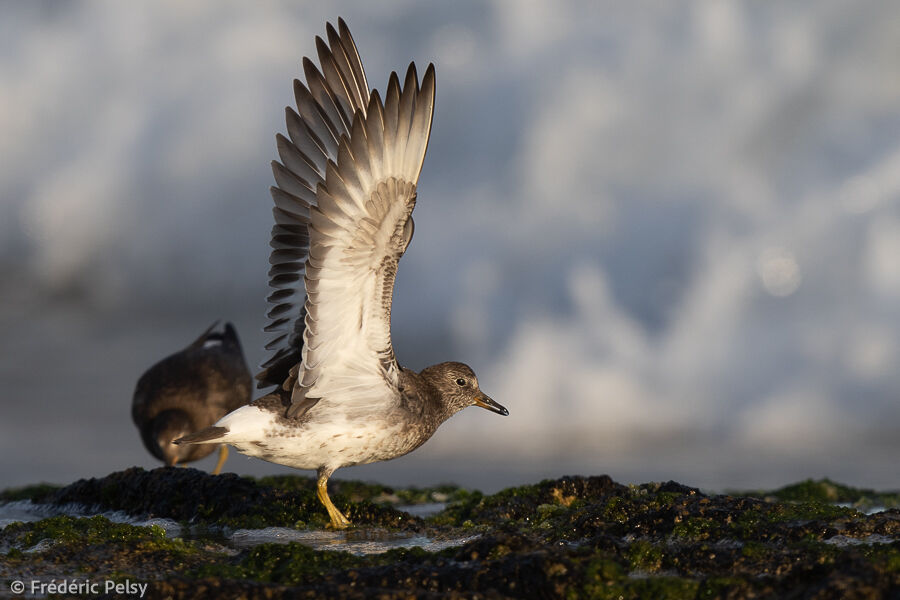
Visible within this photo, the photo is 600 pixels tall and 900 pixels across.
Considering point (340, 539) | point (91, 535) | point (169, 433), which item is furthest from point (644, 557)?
point (169, 433)

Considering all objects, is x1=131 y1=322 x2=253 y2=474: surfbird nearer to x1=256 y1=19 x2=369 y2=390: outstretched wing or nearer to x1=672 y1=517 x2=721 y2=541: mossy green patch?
x1=256 y1=19 x2=369 y2=390: outstretched wing

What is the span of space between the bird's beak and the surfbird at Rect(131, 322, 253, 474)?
5238 millimetres

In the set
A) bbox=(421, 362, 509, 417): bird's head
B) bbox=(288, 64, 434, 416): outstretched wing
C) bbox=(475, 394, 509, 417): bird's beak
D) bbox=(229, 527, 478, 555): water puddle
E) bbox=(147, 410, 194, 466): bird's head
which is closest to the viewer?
bbox=(229, 527, 478, 555): water puddle

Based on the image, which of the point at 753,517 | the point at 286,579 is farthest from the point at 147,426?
the point at 753,517

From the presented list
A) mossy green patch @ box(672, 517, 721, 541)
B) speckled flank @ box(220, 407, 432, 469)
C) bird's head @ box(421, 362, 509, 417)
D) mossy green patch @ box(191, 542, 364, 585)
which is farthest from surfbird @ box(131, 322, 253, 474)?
mossy green patch @ box(672, 517, 721, 541)

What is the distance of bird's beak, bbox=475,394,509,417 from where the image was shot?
10680 mm

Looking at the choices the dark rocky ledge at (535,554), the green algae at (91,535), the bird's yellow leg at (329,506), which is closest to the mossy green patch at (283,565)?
the dark rocky ledge at (535,554)

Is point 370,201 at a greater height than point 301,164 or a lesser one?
lesser

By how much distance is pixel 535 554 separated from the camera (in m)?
5.29

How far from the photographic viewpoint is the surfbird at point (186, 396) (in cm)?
1366

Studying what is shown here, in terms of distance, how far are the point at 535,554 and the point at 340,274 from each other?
11.4 feet

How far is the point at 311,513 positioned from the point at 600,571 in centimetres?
456

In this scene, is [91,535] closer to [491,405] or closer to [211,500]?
[211,500]

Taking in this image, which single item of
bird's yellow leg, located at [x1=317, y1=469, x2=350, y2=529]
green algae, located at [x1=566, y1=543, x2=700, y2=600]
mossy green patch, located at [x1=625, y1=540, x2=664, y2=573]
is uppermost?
bird's yellow leg, located at [x1=317, y1=469, x2=350, y2=529]
